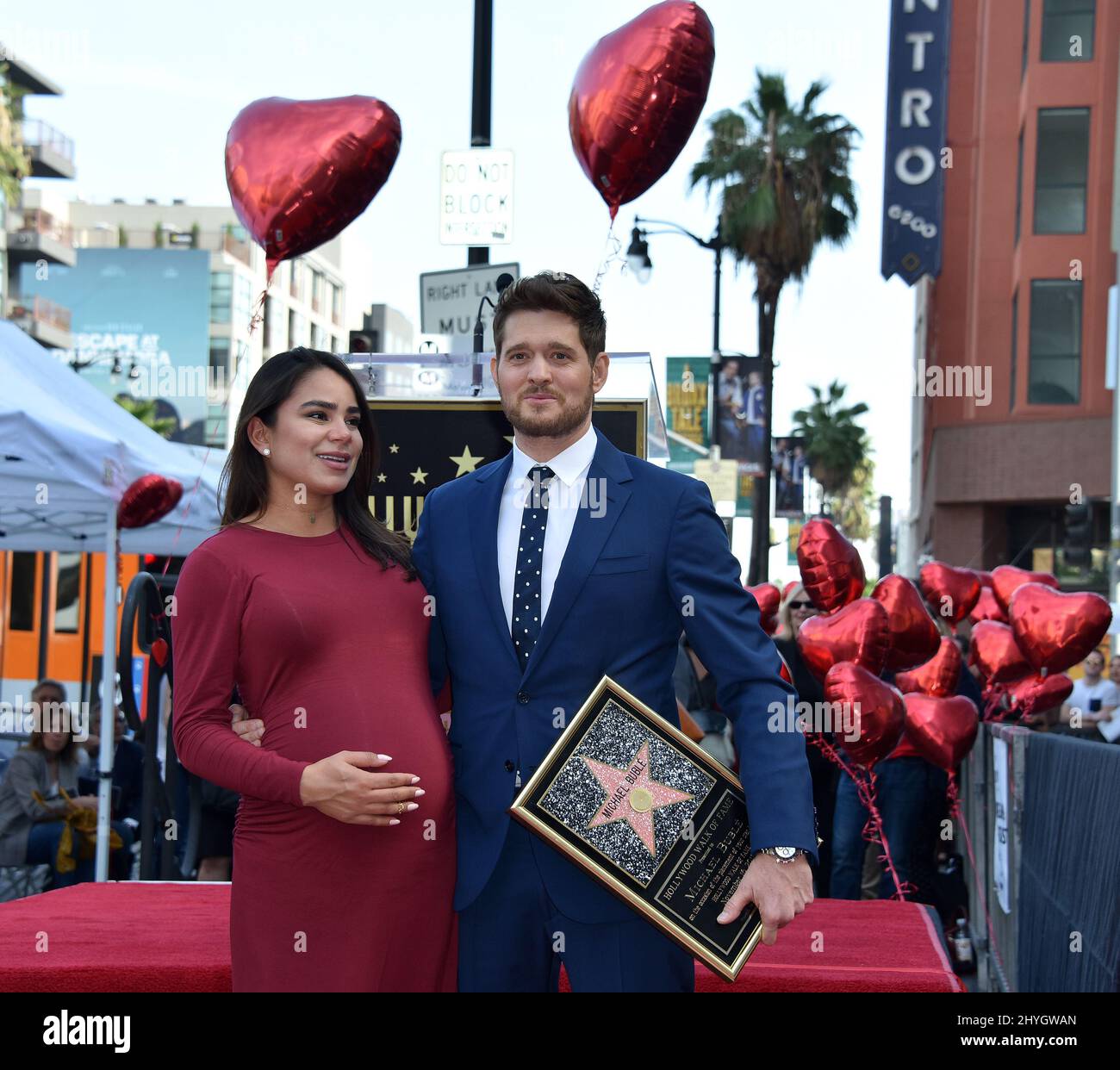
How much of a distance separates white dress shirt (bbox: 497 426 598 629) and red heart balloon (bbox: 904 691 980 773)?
407cm

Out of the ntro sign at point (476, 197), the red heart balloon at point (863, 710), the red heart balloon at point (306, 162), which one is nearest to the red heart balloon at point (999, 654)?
the red heart balloon at point (863, 710)

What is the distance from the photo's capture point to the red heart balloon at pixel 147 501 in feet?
32.0

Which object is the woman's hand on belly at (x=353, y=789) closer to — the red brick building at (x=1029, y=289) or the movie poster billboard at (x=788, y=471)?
the red brick building at (x=1029, y=289)

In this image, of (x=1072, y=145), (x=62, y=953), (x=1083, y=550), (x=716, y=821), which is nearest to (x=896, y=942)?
(x=716, y=821)

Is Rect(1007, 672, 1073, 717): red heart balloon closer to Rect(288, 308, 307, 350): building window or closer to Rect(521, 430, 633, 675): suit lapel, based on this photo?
Rect(521, 430, 633, 675): suit lapel

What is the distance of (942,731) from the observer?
6.75 m

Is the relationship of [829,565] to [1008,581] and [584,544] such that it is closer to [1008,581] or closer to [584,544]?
[1008,581]

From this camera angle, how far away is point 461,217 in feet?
27.1

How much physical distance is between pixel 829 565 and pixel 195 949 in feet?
12.2

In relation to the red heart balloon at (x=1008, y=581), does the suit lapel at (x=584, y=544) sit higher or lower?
higher

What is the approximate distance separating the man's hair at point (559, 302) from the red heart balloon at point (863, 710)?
3.40 meters

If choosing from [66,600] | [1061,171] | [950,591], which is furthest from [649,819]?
[1061,171]

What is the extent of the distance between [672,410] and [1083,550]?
7.58 metres

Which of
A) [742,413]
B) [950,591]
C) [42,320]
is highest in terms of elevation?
[42,320]
